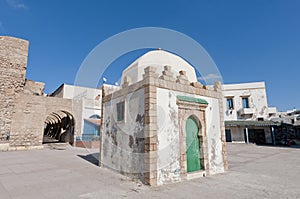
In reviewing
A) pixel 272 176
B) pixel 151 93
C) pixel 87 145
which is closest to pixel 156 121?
pixel 151 93

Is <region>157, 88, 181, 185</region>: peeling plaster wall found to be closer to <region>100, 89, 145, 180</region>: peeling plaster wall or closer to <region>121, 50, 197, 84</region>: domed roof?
<region>100, 89, 145, 180</region>: peeling plaster wall

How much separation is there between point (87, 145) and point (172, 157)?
1358 centimetres

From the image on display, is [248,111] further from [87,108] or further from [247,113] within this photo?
[87,108]

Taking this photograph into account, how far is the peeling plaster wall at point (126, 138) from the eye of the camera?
573cm

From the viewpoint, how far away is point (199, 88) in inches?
284

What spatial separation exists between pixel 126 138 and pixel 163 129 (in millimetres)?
1653

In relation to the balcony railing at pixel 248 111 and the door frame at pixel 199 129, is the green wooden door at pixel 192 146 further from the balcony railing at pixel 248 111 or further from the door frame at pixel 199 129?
the balcony railing at pixel 248 111

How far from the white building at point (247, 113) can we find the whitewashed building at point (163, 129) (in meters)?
17.7

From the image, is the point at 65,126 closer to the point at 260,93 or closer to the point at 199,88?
the point at 199,88

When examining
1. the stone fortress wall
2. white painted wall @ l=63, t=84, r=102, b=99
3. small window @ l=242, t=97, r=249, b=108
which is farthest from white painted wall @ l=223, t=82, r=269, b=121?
the stone fortress wall

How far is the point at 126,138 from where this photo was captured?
6438 mm

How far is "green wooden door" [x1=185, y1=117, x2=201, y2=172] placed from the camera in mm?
6364

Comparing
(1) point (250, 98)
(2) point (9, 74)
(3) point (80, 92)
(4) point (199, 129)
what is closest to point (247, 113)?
(1) point (250, 98)

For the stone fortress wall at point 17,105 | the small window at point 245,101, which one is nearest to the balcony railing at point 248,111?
the small window at point 245,101
